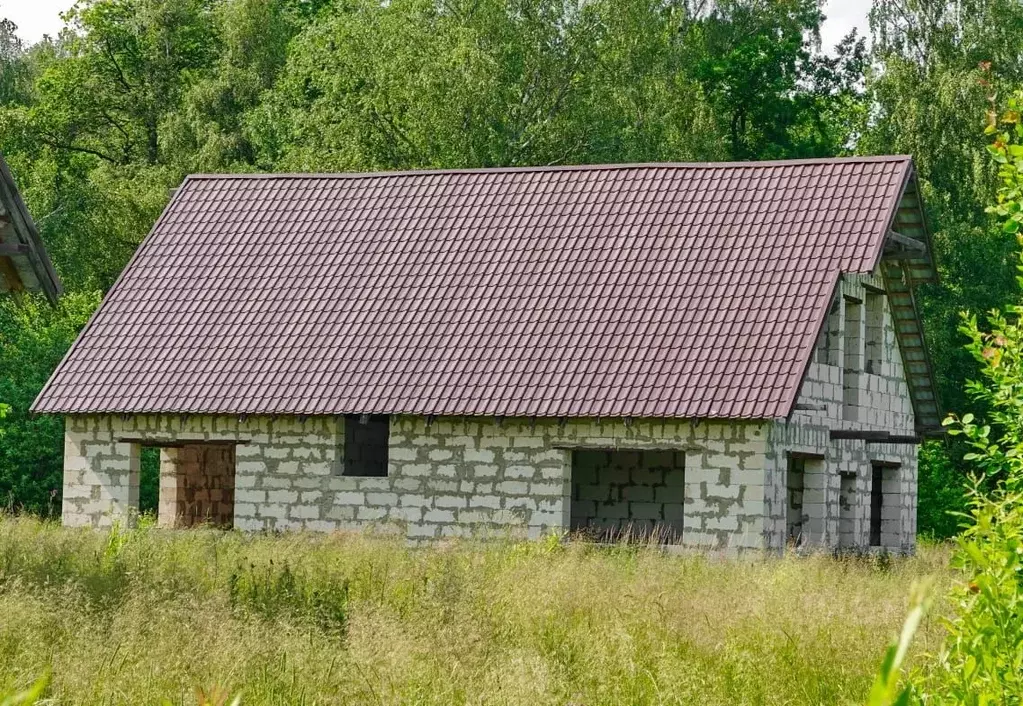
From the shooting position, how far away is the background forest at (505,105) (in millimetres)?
38906

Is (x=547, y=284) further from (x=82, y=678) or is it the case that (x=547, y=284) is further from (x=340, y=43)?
(x=340, y=43)

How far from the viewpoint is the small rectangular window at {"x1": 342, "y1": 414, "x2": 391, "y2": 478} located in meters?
26.0

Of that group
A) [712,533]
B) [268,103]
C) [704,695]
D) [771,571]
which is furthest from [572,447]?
[268,103]

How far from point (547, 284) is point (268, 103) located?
859 inches

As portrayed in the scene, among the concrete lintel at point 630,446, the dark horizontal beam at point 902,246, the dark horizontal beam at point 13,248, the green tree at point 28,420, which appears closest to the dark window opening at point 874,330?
the dark horizontal beam at point 902,246

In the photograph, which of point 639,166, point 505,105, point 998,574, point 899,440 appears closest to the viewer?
point 998,574

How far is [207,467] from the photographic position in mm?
29000

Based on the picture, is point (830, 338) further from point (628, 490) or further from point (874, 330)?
point (628, 490)

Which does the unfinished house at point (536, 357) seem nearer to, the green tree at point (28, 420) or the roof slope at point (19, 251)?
the green tree at point (28, 420)

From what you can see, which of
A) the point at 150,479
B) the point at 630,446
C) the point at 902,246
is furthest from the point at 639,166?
the point at 150,479

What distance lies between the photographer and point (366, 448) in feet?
88.2

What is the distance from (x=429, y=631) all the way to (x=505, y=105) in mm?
29365

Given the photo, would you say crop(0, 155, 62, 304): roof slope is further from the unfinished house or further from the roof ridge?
the roof ridge

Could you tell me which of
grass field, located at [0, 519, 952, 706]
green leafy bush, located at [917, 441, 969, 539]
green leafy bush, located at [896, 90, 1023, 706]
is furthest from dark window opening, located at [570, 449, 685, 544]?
green leafy bush, located at [896, 90, 1023, 706]
